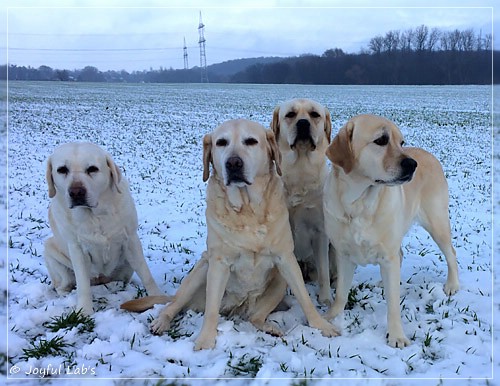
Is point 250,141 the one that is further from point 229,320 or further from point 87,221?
point 87,221

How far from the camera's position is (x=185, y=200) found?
A: 7.34 metres

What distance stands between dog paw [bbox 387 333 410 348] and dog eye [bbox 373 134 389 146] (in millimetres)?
1316

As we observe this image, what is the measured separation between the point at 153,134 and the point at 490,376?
12470 millimetres

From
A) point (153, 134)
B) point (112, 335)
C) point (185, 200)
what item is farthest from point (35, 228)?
point (153, 134)

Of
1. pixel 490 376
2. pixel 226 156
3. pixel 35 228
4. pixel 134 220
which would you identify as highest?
pixel 226 156

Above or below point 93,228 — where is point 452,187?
below

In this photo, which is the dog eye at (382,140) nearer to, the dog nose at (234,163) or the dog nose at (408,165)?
the dog nose at (408,165)

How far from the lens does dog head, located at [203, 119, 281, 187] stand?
11.0 ft

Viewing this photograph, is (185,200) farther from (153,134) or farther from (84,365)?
(153,134)

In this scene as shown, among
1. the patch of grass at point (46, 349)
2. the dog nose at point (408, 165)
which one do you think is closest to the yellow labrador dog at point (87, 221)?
the patch of grass at point (46, 349)

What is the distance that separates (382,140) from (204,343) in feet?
5.94

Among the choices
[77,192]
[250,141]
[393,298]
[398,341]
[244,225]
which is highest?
[250,141]

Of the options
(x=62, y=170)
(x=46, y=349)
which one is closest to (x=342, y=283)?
(x=46, y=349)

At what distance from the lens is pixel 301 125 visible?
4.07m
